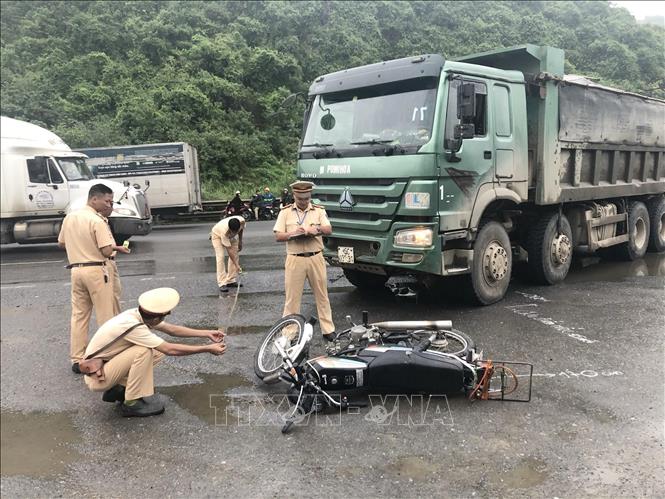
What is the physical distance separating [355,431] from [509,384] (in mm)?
1462

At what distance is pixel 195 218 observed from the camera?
21.7 metres

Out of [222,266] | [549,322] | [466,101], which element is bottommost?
[549,322]

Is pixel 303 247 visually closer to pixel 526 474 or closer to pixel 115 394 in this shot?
pixel 115 394

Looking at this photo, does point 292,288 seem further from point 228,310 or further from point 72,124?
point 72,124

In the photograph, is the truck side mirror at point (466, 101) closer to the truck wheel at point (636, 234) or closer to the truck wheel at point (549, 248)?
the truck wheel at point (549, 248)

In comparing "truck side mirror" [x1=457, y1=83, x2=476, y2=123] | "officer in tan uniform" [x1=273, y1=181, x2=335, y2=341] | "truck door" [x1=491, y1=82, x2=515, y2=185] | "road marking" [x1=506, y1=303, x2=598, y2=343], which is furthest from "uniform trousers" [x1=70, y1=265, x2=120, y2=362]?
"road marking" [x1=506, y1=303, x2=598, y2=343]

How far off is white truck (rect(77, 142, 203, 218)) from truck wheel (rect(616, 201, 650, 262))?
15.6 metres

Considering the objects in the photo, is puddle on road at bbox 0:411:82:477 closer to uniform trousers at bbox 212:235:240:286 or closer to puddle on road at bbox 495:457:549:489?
puddle on road at bbox 495:457:549:489

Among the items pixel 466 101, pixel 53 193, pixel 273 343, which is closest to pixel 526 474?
pixel 273 343

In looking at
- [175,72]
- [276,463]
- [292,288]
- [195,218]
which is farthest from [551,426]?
[175,72]

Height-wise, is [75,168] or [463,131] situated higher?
[463,131]

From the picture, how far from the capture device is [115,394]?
3.83m

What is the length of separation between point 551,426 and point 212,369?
2.93 metres

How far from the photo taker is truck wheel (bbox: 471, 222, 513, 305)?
20.1 ft
